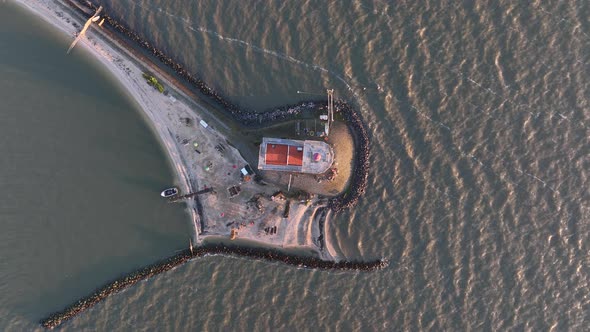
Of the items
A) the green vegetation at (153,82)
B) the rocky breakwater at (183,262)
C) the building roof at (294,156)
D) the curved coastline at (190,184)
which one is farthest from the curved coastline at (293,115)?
the rocky breakwater at (183,262)

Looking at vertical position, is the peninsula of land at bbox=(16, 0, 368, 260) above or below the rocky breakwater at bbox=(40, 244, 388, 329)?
above

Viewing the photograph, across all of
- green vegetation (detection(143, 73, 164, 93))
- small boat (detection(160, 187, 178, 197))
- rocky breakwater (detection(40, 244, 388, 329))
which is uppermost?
green vegetation (detection(143, 73, 164, 93))

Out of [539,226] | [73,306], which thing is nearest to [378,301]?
[539,226]

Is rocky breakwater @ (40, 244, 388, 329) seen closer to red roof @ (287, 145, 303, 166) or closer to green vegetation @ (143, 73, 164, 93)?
red roof @ (287, 145, 303, 166)

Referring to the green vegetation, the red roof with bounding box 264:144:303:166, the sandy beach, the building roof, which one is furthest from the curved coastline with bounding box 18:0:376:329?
the red roof with bounding box 264:144:303:166

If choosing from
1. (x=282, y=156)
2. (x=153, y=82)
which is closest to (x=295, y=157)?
(x=282, y=156)
